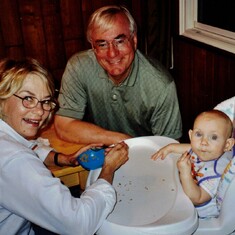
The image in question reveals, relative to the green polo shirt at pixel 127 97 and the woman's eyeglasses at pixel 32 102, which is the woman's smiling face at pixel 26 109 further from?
the green polo shirt at pixel 127 97

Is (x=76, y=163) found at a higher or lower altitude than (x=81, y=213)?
lower

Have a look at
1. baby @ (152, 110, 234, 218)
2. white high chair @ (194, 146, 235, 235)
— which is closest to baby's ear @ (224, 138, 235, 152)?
baby @ (152, 110, 234, 218)

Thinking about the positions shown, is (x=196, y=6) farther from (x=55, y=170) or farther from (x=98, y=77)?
(x=55, y=170)

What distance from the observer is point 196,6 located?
2.80 metres

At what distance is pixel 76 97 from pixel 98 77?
0.17 metres

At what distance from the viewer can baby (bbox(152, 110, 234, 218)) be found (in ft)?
4.20

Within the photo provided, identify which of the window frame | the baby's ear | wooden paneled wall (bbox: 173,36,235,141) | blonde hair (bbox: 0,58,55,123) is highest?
blonde hair (bbox: 0,58,55,123)

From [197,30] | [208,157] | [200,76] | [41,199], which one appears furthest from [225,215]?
[197,30]

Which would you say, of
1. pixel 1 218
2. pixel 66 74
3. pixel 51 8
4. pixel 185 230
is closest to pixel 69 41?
pixel 51 8

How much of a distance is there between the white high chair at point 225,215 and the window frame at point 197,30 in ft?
4.69

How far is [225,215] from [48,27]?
2.08m

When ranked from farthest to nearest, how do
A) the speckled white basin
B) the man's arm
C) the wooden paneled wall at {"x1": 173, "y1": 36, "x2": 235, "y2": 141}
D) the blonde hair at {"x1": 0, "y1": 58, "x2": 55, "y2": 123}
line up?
1. the wooden paneled wall at {"x1": 173, "y1": 36, "x2": 235, "y2": 141}
2. the man's arm
3. the blonde hair at {"x1": 0, "y1": 58, "x2": 55, "y2": 123}
4. the speckled white basin

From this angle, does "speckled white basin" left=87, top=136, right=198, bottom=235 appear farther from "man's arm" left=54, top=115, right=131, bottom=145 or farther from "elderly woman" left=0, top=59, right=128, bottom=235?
"man's arm" left=54, top=115, right=131, bottom=145

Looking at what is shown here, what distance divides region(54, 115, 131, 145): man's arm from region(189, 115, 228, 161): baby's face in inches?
21.5
